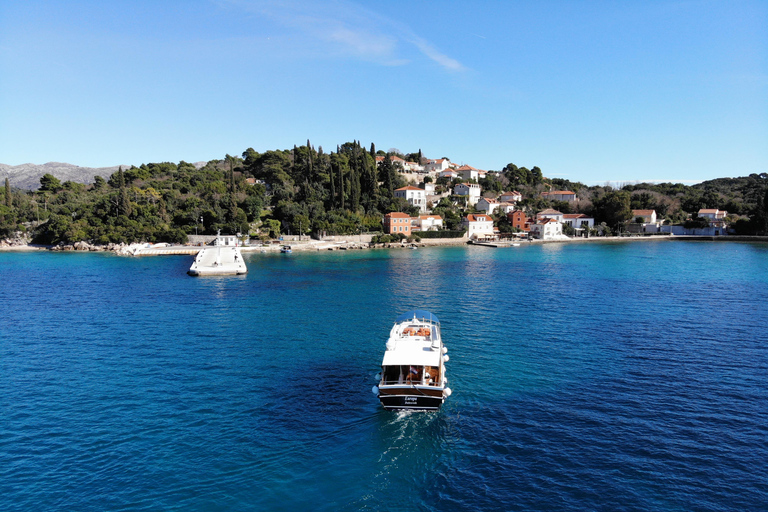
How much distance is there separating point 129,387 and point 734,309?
43.0 metres

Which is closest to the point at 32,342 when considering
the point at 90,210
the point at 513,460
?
the point at 513,460

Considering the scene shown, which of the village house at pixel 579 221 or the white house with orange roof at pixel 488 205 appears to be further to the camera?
the white house with orange roof at pixel 488 205

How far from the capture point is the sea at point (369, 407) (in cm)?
1360

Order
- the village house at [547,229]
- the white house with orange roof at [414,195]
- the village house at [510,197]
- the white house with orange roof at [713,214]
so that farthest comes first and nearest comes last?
the village house at [510,197] < the white house with orange roof at [713,214] < the white house with orange roof at [414,195] < the village house at [547,229]

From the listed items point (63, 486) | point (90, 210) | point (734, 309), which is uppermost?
point (90, 210)

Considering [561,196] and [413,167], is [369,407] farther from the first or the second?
[561,196]

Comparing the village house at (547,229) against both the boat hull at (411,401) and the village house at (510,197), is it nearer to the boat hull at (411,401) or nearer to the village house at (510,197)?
the village house at (510,197)

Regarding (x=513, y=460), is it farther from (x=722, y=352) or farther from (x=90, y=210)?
(x=90, y=210)

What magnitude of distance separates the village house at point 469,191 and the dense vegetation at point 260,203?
3028mm

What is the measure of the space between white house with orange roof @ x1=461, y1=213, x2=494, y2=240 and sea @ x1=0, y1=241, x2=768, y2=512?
69.6 m

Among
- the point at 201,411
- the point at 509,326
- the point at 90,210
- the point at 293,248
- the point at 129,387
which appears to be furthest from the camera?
the point at 90,210

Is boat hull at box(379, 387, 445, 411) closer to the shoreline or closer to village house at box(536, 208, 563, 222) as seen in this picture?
the shoreline

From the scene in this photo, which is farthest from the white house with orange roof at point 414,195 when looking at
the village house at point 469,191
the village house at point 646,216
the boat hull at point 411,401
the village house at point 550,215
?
the boat hull at point 411,401

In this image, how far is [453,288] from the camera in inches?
1813
